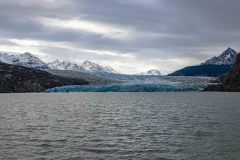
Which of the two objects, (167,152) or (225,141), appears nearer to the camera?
(167,152)

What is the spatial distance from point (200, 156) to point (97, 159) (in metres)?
8.44

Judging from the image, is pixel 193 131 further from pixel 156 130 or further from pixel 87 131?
pixel 87 131

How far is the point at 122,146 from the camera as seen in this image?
39750mm

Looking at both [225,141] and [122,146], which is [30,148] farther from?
[225,141]

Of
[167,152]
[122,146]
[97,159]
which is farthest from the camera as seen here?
[122,146]

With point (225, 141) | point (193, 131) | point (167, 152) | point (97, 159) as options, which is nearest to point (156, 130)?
point (193, 131)

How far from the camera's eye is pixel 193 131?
50625 mm

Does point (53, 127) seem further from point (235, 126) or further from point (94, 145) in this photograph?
point (235, 126)

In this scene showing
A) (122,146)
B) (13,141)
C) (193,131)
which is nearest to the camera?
(122,146)

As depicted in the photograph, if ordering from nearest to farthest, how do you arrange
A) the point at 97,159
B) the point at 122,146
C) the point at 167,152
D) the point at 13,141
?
the point at 97,159 → the point at 167,152 → the point at 122,146 → the point at 13,141

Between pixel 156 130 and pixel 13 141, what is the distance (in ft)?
58.8

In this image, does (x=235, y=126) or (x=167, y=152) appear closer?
(x=167, y=152)

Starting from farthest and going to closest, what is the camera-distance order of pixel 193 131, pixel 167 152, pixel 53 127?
pixel 53 127, pixel 193 131, pixel 167 152

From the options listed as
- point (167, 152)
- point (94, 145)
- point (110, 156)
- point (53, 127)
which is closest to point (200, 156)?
point (167, 152)
